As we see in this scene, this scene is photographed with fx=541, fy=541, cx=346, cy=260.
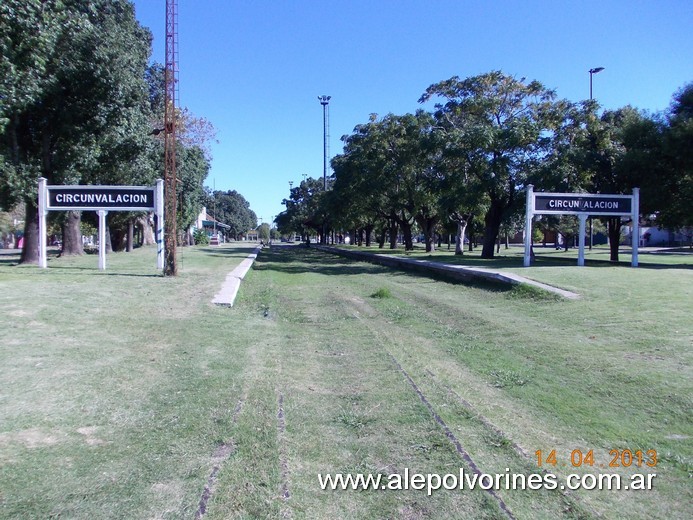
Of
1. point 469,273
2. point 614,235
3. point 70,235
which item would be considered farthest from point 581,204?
point 70,235

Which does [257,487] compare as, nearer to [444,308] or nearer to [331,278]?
[444,308]

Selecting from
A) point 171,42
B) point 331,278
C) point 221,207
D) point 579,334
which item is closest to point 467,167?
point 331,278

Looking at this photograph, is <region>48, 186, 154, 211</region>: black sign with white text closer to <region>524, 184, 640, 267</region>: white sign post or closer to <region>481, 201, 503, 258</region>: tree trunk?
<region>524, 184, 640, 267</region>: white sign post

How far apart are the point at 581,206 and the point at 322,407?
62.7ft

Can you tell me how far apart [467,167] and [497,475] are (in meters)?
26.1

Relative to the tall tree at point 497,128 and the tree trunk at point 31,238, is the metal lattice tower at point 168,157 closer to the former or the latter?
the tree trunk at point 31,238

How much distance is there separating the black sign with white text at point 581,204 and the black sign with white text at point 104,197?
14732mm

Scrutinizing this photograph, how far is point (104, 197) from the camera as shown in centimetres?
1861

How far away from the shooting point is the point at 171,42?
651 inches

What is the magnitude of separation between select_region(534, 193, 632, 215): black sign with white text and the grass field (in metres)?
10.5

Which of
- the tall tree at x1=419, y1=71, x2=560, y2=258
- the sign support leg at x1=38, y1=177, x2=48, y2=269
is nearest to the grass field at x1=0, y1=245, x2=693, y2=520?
the sign support leg at x1=38, y1=177, x2=48, y2=269

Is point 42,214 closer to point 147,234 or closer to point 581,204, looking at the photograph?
point 581,204

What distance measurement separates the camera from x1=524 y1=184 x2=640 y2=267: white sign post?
21.5m

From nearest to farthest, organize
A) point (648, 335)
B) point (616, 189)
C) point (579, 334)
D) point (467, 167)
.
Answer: point (648, 335)
point (579, 334)
point (616, 189)
point (467, 167)
